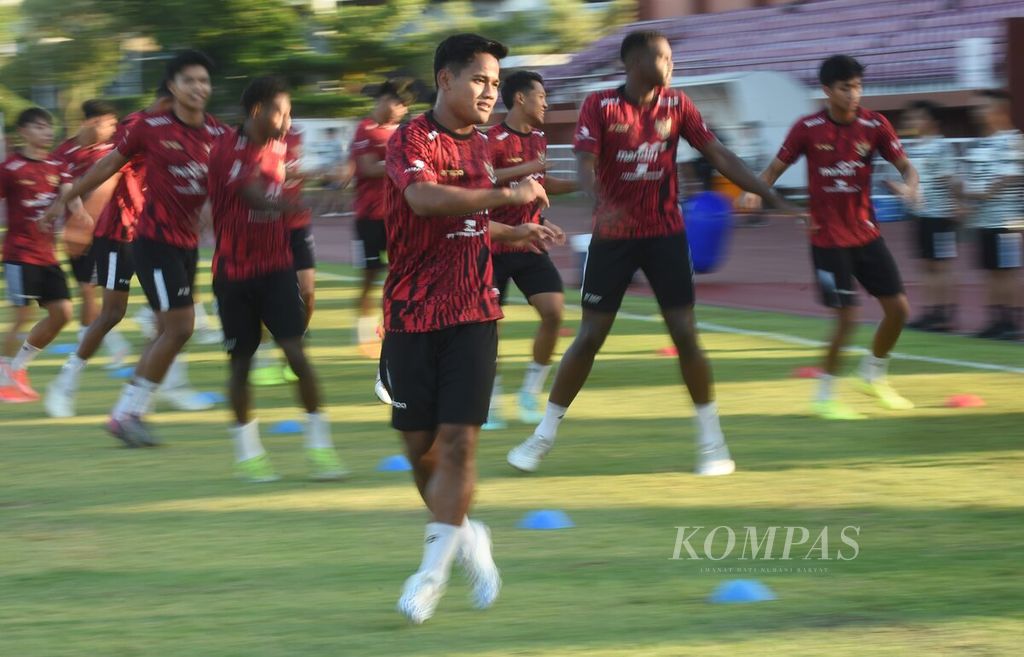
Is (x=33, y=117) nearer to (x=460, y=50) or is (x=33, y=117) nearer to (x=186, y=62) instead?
(x=186, y=62)

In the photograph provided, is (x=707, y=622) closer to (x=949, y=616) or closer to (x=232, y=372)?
(x=949, y=616)

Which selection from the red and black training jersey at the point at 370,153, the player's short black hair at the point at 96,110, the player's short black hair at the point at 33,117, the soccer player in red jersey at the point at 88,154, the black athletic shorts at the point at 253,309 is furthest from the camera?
the player's short black hair at the point at 96,110

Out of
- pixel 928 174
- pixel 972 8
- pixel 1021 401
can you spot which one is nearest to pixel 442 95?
pixel 1021 401

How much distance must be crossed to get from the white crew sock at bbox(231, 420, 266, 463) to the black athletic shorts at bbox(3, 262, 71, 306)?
3.74 metres

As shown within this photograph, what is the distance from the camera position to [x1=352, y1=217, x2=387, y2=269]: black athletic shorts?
11.4 meters

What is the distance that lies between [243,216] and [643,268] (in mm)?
2051

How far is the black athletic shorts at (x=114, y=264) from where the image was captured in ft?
32.1

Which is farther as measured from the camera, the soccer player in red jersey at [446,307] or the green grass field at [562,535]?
the soccer player in red jersey at [446,307]

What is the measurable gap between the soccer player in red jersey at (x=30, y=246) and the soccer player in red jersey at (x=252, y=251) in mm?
3635

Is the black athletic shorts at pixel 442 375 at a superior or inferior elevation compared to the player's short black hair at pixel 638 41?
inferior

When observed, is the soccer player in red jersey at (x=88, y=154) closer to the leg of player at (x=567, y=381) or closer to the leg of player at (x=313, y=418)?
the leg of player at (x=313, y=418)

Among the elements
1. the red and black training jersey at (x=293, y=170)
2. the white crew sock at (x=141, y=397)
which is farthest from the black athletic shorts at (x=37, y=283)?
the red and black training jersey at (x=293, y=170)

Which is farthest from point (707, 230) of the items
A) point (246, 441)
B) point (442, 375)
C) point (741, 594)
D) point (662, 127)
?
point (442, 375)

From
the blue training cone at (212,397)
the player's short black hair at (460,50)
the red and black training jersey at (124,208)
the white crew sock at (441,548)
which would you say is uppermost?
the player's short black hair at (460,50)
